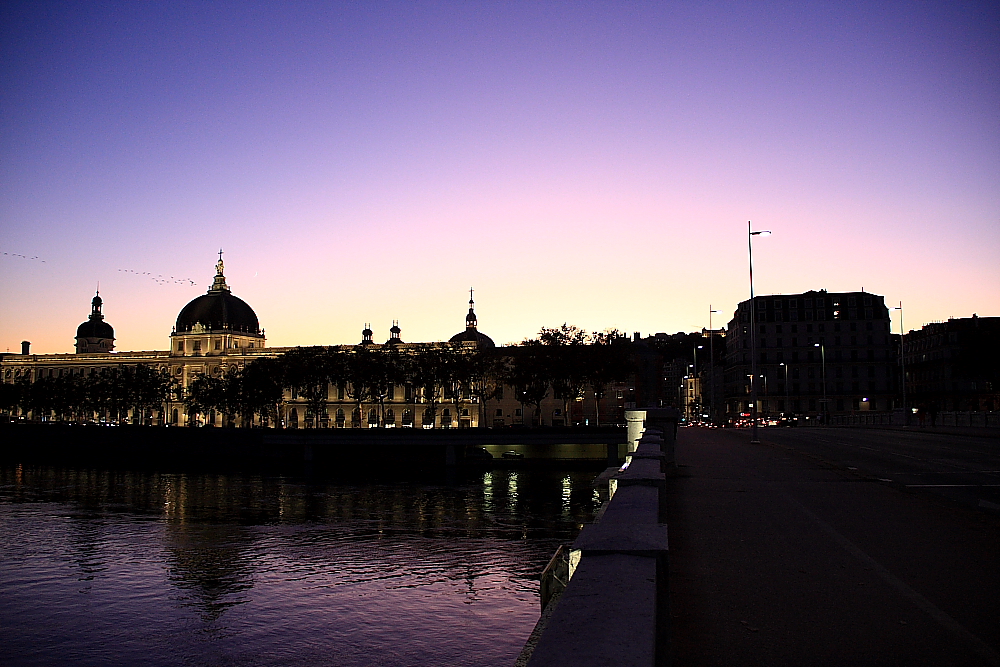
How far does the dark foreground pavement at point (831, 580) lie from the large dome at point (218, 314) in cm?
17837

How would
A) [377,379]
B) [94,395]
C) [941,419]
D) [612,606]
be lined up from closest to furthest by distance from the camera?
[612,606] < [941,419] < [377,379] < [94,395]

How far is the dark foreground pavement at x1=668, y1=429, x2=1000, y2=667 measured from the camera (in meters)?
6.50

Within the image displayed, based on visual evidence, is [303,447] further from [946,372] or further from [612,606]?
[946,372]

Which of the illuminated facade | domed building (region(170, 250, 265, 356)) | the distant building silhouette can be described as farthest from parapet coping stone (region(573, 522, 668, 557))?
domed building (region(170, 250, 265, 356))

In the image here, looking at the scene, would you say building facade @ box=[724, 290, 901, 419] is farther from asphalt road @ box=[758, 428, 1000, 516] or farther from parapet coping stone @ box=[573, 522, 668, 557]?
parapet coping stone @ box=[573, 522, 668, 557]

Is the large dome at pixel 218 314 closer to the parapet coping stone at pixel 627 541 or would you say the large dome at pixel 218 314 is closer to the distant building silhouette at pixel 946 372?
the distant building silhouette at pixel 946 372

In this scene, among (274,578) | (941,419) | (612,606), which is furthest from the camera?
(941,419)

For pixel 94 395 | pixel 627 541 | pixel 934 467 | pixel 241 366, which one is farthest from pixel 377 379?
pixel 627 541

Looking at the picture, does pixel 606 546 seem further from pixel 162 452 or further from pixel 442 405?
pixel 442 405

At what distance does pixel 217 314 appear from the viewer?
18425 cm

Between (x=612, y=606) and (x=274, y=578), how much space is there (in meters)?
24.6

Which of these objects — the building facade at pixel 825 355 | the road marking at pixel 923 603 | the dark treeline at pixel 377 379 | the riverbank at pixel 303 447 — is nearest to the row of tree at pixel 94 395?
the dark treeline at pixel 377 379

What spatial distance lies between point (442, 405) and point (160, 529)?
115739mm

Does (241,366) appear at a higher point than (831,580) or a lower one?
higher
